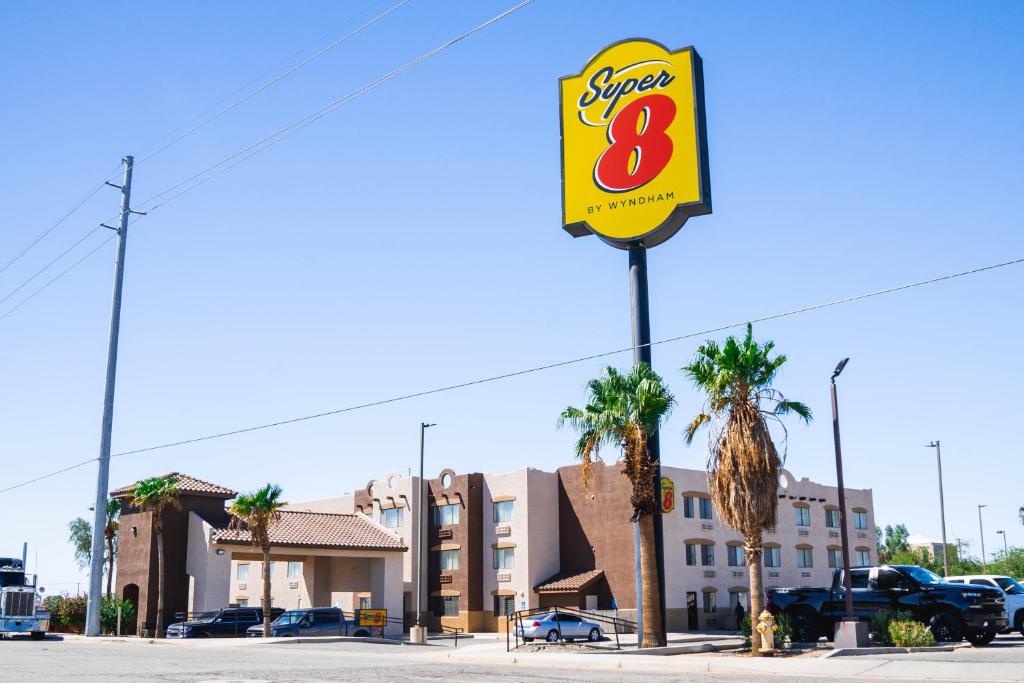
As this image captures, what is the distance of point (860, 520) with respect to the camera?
61156mm

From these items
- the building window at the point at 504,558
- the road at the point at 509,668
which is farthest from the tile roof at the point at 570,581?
the road at the point at 509,668

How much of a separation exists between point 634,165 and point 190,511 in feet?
94.5

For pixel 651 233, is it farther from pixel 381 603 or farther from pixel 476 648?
pixel 381 603

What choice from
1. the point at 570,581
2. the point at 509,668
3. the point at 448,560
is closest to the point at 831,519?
the point at 570,581

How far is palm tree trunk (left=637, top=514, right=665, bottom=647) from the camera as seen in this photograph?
93.8ft

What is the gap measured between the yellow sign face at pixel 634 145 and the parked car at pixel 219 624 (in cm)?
2233

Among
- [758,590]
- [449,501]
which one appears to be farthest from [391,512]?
[758,590]

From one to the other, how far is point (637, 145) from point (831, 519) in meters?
34.3

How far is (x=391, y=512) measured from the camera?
57500 mm

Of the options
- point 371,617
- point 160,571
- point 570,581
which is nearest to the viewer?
point 371,617

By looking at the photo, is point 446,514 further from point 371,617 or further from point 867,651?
point 867,651

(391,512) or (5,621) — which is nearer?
(5,621)

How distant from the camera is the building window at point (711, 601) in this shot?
50438 mm

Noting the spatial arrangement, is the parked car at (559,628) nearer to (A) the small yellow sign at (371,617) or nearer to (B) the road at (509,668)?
(A) the small yellow sign at (371,617)
